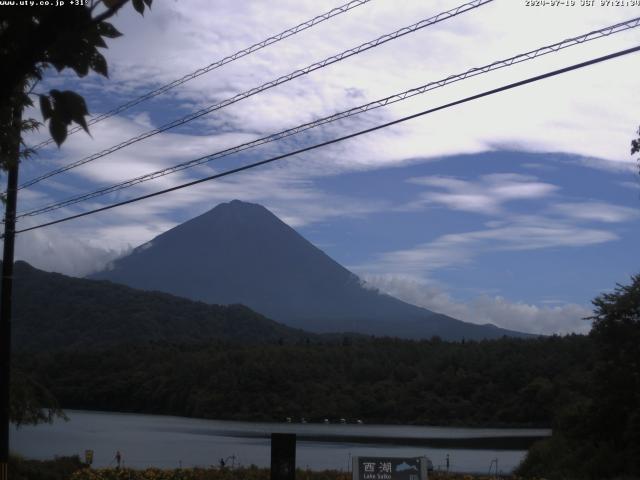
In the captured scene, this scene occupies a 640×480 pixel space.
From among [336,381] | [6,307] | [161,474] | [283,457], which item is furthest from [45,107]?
[336,381]

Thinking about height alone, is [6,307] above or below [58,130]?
above

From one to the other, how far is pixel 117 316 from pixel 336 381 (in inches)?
3197

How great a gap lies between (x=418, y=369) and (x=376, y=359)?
6623 mm

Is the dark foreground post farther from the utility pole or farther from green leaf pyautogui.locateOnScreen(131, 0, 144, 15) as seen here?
green leaf pyautogui.locateOnScreen(131, 0, 144, 15)

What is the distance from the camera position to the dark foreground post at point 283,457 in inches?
525

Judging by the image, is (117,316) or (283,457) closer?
(283,457)

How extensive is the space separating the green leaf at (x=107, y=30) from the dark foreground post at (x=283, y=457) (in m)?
10.1

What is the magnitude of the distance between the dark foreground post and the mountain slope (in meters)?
126

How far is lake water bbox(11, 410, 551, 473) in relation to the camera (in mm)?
44750

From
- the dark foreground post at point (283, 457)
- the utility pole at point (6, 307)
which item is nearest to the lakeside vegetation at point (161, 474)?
the utility pole at point (6, 307)

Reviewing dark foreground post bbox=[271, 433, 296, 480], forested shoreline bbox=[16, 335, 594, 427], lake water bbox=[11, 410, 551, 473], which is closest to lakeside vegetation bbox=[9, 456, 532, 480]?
dark foreground post bbox=[271, 433, 296, 480]

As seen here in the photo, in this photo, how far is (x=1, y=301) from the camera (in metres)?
17.4

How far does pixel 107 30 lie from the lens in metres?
3.99

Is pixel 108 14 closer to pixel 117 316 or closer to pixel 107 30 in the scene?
pixel 107 30
